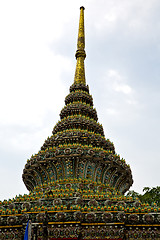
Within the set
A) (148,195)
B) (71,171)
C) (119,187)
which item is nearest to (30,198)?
(71,171)

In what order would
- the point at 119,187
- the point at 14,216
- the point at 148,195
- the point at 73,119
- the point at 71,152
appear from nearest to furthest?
the point at 14,216, the point at 71,152, the point at 119,187, the point at 73,119, the point at 148,195

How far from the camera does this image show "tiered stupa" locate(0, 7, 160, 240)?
11711 millimetres

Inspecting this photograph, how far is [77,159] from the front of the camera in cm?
1711

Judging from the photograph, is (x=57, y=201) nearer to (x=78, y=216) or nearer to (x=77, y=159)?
(x=78, y=216)

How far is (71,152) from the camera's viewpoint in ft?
55.9

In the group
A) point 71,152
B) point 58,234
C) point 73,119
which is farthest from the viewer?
point 73,119

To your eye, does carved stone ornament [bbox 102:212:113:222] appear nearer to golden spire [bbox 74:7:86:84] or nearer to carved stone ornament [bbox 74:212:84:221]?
carved stone ornament [bbox 74:212:84:221]

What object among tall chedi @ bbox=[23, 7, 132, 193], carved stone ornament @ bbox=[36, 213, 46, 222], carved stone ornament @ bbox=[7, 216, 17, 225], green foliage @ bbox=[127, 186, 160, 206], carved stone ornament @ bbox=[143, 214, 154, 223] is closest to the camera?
carved stone ornament @ bbox=[36, 213, 46, 222]

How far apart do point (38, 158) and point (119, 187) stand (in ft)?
17.0

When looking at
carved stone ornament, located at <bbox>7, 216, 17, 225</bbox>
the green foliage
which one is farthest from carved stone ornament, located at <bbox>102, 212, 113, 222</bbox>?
the green foliage

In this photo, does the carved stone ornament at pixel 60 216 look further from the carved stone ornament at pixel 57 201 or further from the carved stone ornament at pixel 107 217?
the carved stone ornament at pixel 107 217

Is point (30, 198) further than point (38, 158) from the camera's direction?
No

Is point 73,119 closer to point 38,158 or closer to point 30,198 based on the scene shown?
point 38,158

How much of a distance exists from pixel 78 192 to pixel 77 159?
3.28 meters
